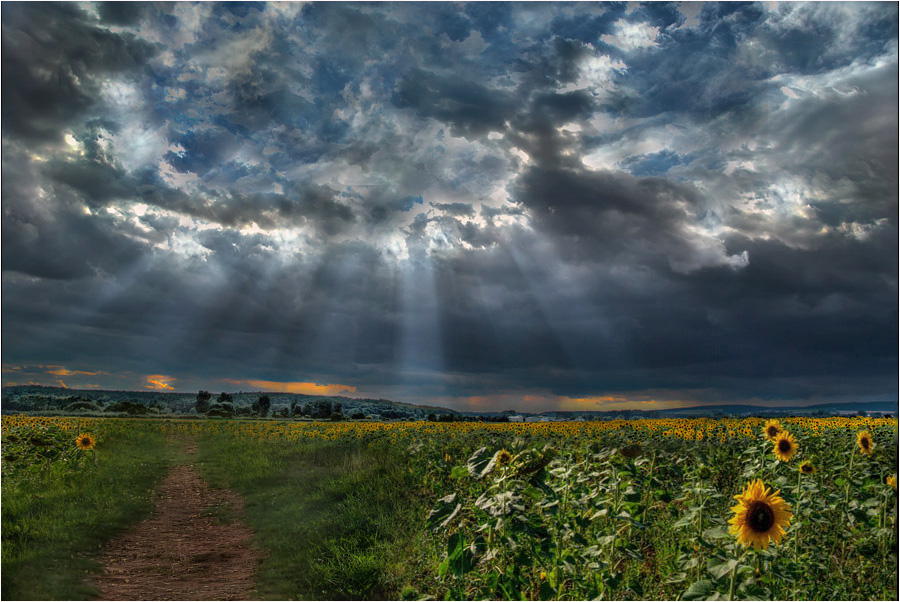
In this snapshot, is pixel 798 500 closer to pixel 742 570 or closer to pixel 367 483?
pixel 742 570

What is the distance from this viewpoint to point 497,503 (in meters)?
3.77

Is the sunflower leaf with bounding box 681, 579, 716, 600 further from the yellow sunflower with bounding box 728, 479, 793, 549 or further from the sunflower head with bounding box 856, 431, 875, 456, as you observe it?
the sunflower head with bounding box 856, 431, 875, 456

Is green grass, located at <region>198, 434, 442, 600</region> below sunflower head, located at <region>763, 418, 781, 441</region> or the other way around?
below

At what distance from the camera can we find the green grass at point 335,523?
6.71 m

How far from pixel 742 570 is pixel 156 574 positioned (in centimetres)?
746

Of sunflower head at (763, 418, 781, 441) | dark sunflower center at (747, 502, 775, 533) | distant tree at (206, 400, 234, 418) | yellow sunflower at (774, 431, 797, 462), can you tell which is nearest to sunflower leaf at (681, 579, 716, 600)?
dark sunflower center at (747, 502, 775, 533)

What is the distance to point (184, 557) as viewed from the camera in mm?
8461

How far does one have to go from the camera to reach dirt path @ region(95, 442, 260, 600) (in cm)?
699

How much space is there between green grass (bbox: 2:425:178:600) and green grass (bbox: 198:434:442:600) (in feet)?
7.15

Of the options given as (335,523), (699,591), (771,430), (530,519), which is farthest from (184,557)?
(771,430)

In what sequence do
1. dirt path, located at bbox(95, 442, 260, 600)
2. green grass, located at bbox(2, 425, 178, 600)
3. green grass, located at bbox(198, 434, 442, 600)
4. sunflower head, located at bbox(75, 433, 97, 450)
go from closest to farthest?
green grass, located at bbox(198, 434, 442, 600)
green grass, located at bbox(2, 425, 178, 600)
dirt path, located at bbox(95, 442, 260, 600)
sunflower head, located at bbox(75, 433, 97, 450)

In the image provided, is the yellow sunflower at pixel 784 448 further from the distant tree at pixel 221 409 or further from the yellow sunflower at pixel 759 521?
the distant tree at pixel 221 409

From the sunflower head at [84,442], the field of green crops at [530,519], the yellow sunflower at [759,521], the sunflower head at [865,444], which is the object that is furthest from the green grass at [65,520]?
the sunflower head at [865,444]

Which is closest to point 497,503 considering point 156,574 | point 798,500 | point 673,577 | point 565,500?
point 565,500
